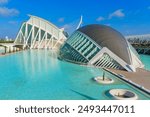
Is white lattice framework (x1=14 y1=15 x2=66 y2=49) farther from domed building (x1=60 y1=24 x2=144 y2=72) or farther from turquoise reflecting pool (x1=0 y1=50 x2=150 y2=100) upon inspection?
turquoise reflecting pool (x1=0 y1=50 x2=150 y2=100)

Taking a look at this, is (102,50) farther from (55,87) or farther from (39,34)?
(39,34)

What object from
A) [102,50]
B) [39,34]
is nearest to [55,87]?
[102,50]

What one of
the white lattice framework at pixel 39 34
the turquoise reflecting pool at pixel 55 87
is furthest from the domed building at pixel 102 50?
the white lattice framework at pixel 39 34

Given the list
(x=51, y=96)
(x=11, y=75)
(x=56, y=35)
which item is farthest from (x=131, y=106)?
(x=56, y=35)

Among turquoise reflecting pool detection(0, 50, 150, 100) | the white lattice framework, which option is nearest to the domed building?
turquoise reflecting pool detection(0, 50, 150, 100)

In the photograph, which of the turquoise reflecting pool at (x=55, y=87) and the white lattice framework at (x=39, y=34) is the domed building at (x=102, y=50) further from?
the white lattice framework at (x=39, y=34)
